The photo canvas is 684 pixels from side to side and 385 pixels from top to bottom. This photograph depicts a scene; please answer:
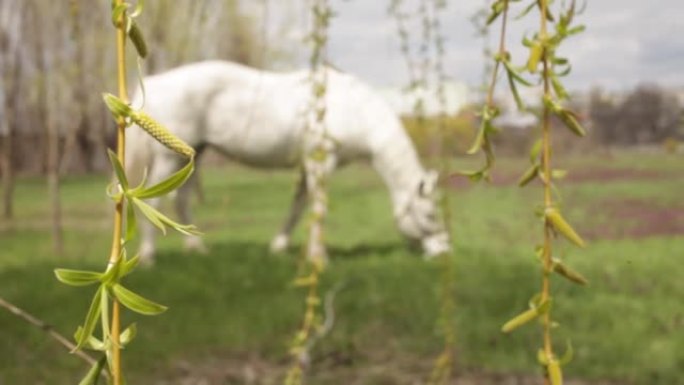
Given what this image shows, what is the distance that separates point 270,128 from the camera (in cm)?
322

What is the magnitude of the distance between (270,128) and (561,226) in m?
2.95

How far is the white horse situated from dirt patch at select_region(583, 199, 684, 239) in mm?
1111

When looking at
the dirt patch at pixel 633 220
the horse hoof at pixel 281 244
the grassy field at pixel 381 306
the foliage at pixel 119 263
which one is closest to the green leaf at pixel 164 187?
the foliage at pixel 119 263

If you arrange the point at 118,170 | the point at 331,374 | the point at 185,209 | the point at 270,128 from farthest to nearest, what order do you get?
the point at 185,209, the point at 270,128, the point at 331,374, the point at 118,170

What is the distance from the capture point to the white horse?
283cm

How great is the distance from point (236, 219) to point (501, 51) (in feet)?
17.9

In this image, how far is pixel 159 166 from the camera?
297 cm

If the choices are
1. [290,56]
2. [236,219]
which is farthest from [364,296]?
[290,56]

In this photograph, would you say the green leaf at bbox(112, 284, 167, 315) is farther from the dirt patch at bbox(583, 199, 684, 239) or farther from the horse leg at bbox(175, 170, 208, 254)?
the dirt patch at bbox(583, 199, 684, 239)

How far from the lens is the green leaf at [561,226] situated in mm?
300

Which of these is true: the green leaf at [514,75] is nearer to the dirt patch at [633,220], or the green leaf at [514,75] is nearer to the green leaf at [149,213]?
the green leaf at [149,213]

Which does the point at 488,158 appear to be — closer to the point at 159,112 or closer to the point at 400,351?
the point at 400,351

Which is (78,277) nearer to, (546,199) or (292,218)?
(546,199)

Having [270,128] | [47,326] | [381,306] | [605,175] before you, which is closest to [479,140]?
[47,326]
